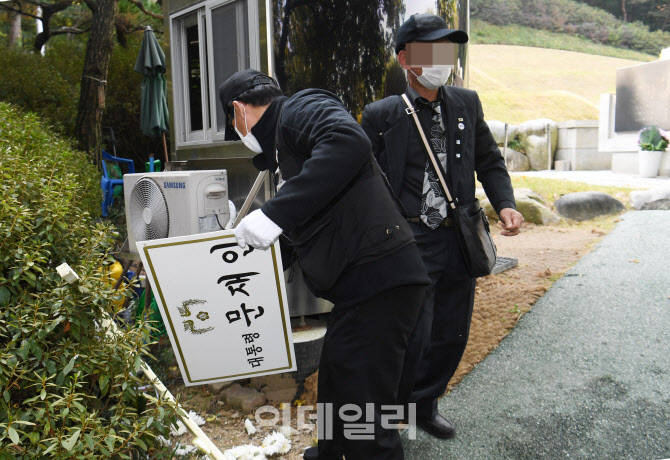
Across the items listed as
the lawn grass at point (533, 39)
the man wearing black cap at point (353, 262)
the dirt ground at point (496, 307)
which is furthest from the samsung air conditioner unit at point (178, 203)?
the lawn grass at point (533, 39)

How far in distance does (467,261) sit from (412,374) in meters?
0.66

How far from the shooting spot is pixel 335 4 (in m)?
4.64

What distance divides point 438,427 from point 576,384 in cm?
114

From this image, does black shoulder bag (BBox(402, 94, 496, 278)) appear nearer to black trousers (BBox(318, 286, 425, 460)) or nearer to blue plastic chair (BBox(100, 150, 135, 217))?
black trousers (BBox(318, 286, 425, 460))

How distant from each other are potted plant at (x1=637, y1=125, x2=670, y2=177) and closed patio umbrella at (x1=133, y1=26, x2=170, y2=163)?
1292 cm

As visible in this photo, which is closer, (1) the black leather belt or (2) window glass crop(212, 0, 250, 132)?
(1) the black leather belt

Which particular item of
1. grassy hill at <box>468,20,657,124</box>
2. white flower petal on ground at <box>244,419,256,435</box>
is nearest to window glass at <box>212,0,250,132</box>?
white flower petal on ground at <box>244,419,256,435</box>

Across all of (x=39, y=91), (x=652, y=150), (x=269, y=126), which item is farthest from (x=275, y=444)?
(x=652, y=150)

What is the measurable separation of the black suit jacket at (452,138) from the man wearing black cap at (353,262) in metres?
0.79

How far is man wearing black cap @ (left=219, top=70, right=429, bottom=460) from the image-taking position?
2.11 m

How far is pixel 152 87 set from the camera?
8.51m

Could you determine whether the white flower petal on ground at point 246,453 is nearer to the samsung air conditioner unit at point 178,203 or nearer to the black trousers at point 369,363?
the black trousers at point 369,363

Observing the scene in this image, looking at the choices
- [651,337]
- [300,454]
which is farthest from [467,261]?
[651,337]

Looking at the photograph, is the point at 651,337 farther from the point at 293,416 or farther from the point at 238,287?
the point at 238,287
